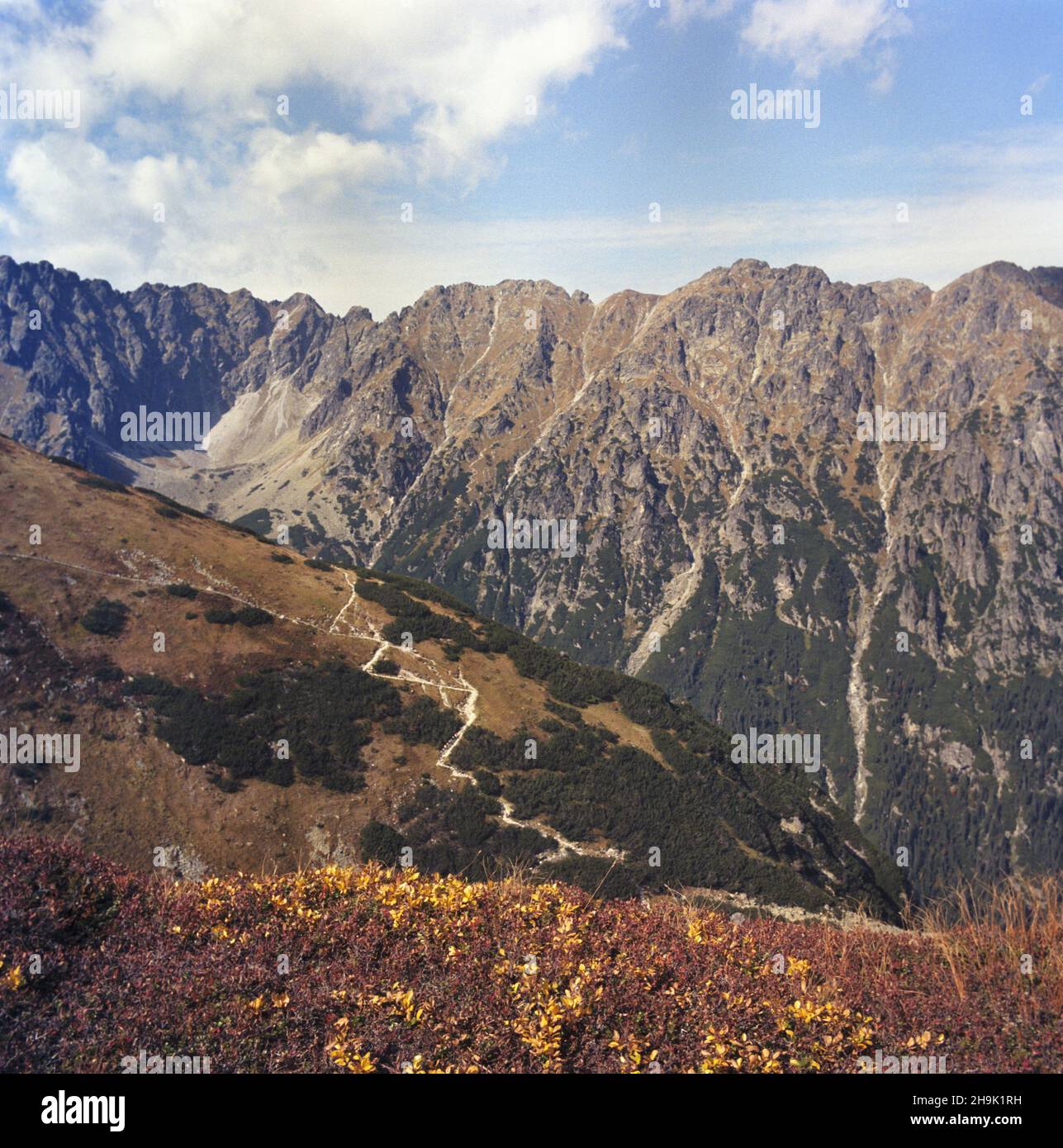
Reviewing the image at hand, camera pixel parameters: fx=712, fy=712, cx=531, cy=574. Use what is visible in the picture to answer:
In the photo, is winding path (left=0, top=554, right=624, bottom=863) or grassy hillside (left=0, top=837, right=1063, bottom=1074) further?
winding path (left=0, top=554, right=624, bottom=863)

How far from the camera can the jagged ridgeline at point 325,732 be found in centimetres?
7050

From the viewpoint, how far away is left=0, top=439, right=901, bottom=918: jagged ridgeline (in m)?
70.5

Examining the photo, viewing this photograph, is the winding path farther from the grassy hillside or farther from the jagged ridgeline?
the grassy hillside

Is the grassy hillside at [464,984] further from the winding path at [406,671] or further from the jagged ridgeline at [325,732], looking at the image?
the winding path at [406,671]

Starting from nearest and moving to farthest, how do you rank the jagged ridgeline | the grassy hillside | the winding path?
the grassy hillside
the jagged ridgeline
the winding path

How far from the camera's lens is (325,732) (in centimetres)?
8188

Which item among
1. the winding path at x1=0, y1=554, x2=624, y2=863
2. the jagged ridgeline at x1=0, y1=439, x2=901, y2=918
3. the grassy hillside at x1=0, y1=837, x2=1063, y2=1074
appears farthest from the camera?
the winding path at x1=0, y1=554, x2=624, y2=863

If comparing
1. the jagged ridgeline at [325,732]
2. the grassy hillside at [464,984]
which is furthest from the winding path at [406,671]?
the grassy hillside at [464,984]

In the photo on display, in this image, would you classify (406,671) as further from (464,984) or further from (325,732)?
(464,984)

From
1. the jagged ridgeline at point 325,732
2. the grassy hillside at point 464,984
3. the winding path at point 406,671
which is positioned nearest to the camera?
the grassy hillside at point 464,984

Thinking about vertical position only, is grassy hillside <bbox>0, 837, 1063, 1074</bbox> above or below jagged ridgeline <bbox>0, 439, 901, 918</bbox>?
above

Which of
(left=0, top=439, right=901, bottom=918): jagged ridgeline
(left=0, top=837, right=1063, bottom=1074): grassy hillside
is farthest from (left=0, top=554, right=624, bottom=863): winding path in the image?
(left=0, top=837, right=1063, bottom=1074): grassy hillside
